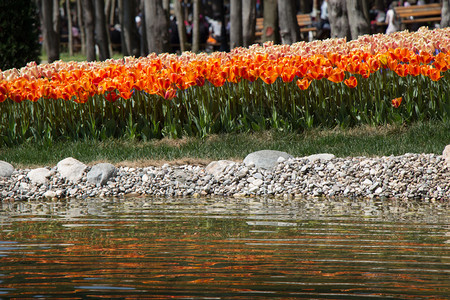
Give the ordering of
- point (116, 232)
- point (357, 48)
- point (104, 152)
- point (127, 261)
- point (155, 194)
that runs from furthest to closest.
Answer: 1. point (357, 48)
2. point (104, 152)
3. point (155, 194)
4. point (116, 232)
5. point (127, 261)

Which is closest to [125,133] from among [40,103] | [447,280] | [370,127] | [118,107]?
[118,107]

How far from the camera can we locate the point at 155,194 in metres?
6.82

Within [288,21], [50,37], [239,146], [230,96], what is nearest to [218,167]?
[239,146]

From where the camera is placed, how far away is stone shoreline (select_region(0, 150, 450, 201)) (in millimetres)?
6496

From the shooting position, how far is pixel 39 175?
7.22 meters

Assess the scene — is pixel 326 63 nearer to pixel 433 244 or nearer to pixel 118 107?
pixel 118 107

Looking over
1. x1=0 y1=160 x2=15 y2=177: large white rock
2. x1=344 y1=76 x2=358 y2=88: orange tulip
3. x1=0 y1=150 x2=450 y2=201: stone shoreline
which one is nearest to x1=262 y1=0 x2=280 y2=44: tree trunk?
x1=344 y1=76 x2=358 y2=88: orange tulip

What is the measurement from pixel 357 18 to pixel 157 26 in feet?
14.2

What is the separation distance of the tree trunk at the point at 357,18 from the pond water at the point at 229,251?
774cm

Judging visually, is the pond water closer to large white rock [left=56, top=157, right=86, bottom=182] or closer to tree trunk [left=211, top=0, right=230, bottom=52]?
large white rock [left=56, top=157, right=86, bottom=182]

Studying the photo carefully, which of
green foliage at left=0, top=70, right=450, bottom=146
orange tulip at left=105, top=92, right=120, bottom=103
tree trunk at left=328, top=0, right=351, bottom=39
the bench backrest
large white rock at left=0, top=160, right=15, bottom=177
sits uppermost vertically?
the bench backrest

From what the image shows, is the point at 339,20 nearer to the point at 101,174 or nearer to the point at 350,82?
the point at 350,82

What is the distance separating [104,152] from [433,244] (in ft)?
15.4

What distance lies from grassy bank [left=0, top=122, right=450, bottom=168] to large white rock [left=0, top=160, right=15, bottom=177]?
265 millimetres
